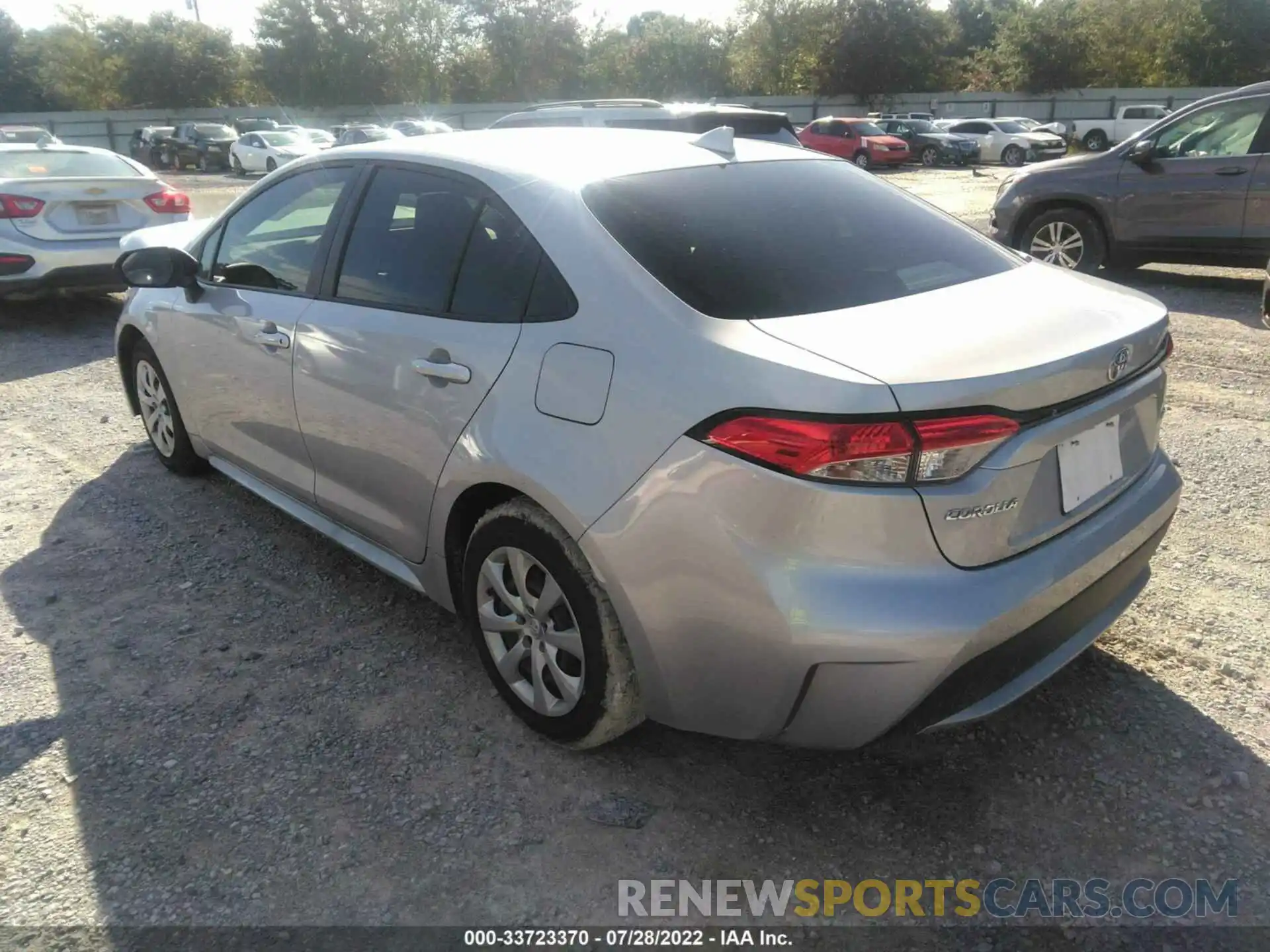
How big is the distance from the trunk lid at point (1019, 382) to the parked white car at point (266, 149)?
3015 centimetres

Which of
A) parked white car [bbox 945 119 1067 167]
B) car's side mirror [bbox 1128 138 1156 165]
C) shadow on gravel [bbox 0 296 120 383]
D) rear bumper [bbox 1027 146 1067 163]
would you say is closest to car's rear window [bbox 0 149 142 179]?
shadow on gravel [bbox 0 296 120 383]

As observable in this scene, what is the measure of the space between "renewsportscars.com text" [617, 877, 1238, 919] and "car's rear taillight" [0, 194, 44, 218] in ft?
26.0

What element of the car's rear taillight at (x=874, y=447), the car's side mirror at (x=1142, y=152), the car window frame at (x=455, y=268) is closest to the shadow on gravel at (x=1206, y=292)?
the car's side mirror at (x=1142, y=152)

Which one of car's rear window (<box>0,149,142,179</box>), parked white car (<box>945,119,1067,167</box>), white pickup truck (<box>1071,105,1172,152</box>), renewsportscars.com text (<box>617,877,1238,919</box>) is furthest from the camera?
white pickup truck (<box>1071,105,1172,152</box>)

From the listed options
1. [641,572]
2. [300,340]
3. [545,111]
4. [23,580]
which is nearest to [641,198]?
[641,572]

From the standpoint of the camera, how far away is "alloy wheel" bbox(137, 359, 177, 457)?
15.5ft

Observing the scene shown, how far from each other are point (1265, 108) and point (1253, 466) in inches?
202

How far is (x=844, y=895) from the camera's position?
2.31m

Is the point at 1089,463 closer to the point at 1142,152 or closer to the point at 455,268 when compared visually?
the point at 455,268

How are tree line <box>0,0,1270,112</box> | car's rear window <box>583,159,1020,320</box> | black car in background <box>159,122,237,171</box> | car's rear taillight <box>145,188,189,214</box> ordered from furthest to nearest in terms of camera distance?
tree line <box>0,0,1270,112</box>
black car in background <box>159,122,237,171</box>
car's rear taillight <box>145,188,189,214</box>
car's rear window <box>583,159,1020,320</box>

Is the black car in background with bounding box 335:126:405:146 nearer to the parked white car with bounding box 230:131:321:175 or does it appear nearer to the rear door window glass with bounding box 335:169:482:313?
the parked white car with bounding box 230:131:321:175

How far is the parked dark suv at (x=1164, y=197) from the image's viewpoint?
8.16m

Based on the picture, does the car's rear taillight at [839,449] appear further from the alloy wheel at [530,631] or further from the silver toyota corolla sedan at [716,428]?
the alloy wheel at [530,631]

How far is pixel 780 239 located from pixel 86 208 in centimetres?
750
